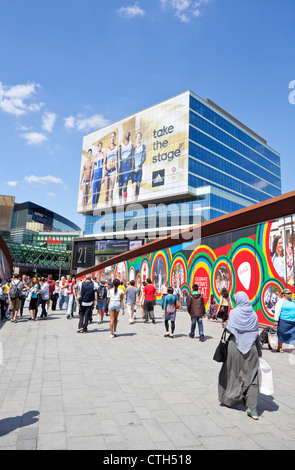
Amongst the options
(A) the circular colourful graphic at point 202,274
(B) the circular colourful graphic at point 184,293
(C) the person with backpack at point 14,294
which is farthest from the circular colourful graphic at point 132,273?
(C) the person with backpack at point 14,294

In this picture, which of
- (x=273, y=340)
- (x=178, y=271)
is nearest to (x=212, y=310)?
(x=178, y=271)

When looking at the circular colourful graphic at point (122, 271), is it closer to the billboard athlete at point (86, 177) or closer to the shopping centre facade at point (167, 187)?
the shopping centre facade at point (167, 187)

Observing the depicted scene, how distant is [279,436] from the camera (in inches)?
137

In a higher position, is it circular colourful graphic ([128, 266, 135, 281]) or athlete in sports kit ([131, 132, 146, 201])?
athlete in sports kit ([131, 132, 146, 201])

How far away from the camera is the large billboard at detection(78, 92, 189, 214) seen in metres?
61.7

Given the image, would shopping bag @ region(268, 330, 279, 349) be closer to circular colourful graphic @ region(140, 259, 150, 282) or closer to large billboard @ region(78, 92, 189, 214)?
circular colourful graphic @ region(140, 259, 150, 282)

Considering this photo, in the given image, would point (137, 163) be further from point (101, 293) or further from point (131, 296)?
point (101, 293)

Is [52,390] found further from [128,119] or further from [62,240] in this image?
[62,240]

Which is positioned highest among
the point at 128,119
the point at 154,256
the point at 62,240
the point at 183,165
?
the point at 128,119

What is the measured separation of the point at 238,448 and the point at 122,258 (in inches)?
911

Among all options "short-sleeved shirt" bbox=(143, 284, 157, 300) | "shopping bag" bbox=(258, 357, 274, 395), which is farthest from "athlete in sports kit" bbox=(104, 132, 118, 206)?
"shopping bag" bbox=(258, 357, 274, 395)

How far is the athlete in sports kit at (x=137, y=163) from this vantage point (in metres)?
68.1

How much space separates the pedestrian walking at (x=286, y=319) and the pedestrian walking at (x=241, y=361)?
340 centimetres
